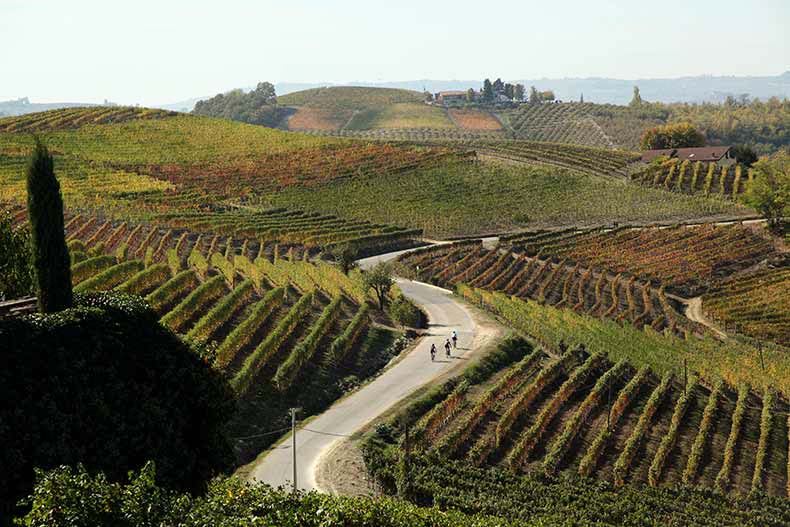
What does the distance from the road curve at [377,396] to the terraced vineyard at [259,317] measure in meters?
1.31

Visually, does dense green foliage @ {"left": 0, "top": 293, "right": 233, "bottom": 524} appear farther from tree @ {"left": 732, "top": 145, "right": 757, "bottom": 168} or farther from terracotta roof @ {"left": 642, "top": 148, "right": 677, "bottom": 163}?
tree @ {"left": 732, "top": 145, "right": 757, "bottom": 168}

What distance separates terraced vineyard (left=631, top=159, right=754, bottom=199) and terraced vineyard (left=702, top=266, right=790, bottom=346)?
112 feet

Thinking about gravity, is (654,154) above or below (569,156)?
below

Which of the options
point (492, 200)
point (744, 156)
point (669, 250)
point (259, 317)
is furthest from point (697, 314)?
point (744, 156)

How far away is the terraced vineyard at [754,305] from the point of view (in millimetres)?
63312

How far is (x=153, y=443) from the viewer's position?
22.7 meters

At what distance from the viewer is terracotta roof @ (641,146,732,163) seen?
132238mm

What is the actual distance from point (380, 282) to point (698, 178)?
7469cm

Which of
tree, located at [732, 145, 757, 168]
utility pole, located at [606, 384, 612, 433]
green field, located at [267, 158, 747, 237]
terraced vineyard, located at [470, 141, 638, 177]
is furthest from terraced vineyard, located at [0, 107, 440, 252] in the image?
tree, located at [732, 145, 757, 168]

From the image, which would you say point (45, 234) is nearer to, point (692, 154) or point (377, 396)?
point (377, 396)

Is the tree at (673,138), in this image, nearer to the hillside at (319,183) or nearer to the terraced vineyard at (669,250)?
the hillside at (319,183)

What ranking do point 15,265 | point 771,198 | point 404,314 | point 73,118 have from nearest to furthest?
1. point 15,265
2. point 404,314
3. point 771,198
4. point 73,118

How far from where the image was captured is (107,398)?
882 inches

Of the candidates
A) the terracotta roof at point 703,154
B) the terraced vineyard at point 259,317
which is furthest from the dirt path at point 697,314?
the terracotta roof at point 703,154
